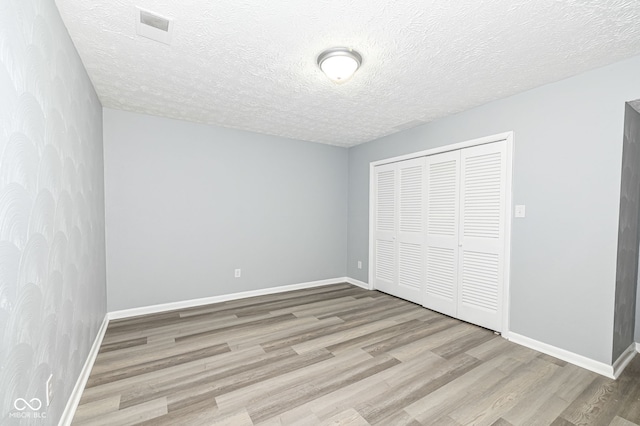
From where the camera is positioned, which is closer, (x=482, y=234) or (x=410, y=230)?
(x=482, y=234)

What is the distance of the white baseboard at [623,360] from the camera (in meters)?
2.14

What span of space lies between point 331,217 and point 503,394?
130 inches

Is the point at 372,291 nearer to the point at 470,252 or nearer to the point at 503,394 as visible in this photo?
the point at 470,252

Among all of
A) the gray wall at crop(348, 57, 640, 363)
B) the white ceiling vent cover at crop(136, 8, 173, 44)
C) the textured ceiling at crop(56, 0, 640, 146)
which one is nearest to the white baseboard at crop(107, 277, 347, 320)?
the textured ceiling at crop(56, 0, 640, 146)

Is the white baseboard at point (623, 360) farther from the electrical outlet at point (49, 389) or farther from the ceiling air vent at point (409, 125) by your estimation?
the electrical outlet at point (49, 389)

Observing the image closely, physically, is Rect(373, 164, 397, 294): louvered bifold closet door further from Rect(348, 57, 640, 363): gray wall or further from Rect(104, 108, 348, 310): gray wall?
Rect(348, 57, 640, 363): gray wall

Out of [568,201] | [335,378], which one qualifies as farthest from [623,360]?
[335,378]

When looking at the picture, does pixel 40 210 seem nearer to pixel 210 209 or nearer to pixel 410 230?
pixel 210 209

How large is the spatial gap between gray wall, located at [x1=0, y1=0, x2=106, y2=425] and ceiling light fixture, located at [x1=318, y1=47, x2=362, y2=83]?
5.09 ft

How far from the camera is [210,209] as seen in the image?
3699mm

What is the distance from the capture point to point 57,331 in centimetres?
148

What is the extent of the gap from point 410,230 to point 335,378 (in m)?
2.35

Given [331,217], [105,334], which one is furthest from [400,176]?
[105,334]

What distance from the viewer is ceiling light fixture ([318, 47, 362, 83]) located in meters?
1.92
